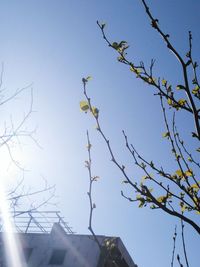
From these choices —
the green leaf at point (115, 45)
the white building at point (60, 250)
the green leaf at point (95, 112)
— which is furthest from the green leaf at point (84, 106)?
the white building at point (60, 250)

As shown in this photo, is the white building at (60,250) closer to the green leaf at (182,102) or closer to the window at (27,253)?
the window at (27,253)

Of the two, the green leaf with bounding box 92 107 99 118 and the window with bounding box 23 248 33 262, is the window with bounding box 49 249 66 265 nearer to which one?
the window with bounding box 23 248 33 262

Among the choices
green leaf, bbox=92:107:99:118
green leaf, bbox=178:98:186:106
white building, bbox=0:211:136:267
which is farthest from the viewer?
white building, bbox=0:211:136:267

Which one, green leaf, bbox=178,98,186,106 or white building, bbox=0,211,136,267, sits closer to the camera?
green leaf, bbox=178,98,186,106

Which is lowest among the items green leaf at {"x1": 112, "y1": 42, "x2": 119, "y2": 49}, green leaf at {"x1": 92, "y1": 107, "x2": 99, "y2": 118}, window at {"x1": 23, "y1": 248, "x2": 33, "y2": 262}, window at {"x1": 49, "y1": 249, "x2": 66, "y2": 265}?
green leaf at {"x1": 92, "y1": 107, "x2": 99, "y2": 118}

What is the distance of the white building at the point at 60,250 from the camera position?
1775 cm

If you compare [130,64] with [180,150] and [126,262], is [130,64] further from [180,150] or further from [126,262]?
[126,262]

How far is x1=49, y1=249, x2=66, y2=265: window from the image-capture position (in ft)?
59.8

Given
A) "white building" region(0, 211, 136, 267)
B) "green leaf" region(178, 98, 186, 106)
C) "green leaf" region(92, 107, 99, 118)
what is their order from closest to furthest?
1. "green leaf" region(92, 107, 99, 118)
2. "green leaf" region(178, 98, 186, 106)
3. "white building" region(0, 211, 136, 267)

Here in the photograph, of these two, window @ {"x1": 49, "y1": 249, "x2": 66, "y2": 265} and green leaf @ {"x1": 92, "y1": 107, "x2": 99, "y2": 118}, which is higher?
window @ {"x1": 49, "y1": 249, "x2": 66, "y2": 265}

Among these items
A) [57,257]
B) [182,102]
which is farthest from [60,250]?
[182,102]

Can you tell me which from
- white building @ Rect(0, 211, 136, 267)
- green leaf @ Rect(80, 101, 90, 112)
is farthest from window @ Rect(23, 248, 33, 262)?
green leaf @ Rect(80, 101, 90, 112)

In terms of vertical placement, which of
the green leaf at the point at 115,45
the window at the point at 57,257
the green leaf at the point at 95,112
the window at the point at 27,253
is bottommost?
the green leaf at the point at 95,112

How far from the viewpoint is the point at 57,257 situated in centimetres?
1853
